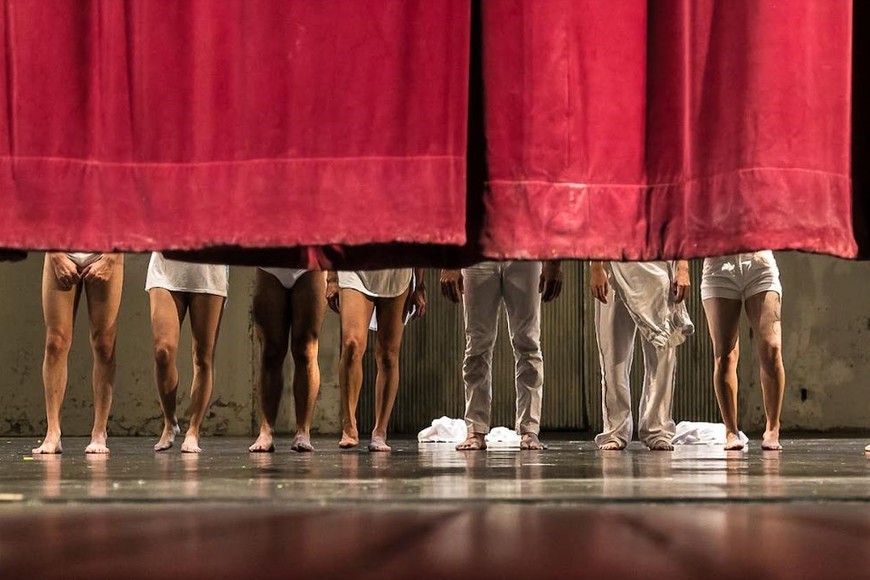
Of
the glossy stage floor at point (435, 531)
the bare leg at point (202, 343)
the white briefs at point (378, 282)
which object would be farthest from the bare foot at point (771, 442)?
the glossy stage floor at point (435, 531)

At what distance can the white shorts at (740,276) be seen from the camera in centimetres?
610

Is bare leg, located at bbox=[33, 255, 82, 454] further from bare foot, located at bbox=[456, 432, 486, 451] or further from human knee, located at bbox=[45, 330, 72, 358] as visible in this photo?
bare foot, located at bbox=[456, 432, 486, 451]

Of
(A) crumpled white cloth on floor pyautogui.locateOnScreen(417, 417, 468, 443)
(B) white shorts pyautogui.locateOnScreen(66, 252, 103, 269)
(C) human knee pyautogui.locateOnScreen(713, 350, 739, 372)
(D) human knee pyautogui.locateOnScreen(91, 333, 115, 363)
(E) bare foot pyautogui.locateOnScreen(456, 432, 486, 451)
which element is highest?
(B) white shorts pyautogui.locateOnScreen(66, 252, 103, 269)

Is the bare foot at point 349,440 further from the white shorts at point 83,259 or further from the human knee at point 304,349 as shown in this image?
the white shorts at point 83,259

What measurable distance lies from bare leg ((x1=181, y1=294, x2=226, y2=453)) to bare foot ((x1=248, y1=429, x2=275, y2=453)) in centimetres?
38

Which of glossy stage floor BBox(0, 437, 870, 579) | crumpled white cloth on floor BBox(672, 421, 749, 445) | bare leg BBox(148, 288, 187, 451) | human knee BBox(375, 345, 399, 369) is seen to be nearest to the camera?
glossy stage floor BBox(0, 437, 870, 579)

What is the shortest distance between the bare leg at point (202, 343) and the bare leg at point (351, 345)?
73cm

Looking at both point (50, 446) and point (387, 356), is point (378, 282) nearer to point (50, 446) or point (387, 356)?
point (387, 356)

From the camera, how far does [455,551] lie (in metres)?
1.63

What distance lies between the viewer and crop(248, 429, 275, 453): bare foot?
5.57m

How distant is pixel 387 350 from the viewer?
645 centimetres

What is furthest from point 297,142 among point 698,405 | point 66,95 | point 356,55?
point 698,405

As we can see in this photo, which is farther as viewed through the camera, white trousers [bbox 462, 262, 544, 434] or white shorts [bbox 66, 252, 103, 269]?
white trousers [bbox 462, 262, 544, 434]

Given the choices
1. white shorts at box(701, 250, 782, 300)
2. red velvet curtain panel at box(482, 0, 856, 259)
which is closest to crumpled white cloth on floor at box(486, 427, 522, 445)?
white shorts at box(701, 250, 782, 300)
